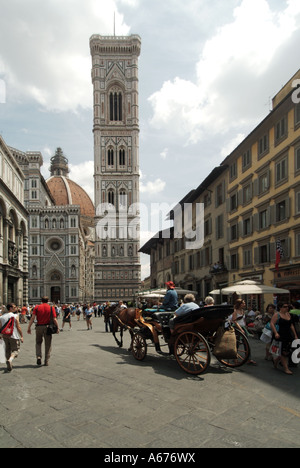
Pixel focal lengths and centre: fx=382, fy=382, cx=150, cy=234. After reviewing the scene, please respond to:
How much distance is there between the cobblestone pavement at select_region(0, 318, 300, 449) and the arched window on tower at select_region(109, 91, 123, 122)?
78717 mm

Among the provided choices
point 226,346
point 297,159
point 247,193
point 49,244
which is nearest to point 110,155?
point 49,244

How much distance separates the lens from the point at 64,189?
126 metres

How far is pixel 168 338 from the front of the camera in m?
8.55

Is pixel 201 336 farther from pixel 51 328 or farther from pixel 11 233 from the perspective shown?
pixel 11 233

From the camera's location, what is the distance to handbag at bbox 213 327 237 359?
7305mm

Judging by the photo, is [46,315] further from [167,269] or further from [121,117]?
[121,117]

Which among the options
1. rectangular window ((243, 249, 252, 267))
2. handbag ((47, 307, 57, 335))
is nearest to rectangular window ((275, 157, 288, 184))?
rectangular window ((243, 249, 252, 267))

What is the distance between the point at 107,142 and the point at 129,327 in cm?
7375

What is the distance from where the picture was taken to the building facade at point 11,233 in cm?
2772

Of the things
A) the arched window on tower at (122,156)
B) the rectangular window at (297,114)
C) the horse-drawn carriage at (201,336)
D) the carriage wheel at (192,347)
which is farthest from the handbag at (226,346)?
the arched window on tower at (122,156)

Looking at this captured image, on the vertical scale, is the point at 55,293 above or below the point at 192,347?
below

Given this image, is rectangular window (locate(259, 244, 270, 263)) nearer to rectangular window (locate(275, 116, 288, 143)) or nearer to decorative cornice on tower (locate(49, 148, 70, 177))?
rectangular window (locate(275, 116, 288, 143))

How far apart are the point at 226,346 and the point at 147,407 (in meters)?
2.50

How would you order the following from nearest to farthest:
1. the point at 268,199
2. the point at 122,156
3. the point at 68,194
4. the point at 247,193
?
the point at 268,199, the point at 247,193, the point at 122,156, the point at 68,194
